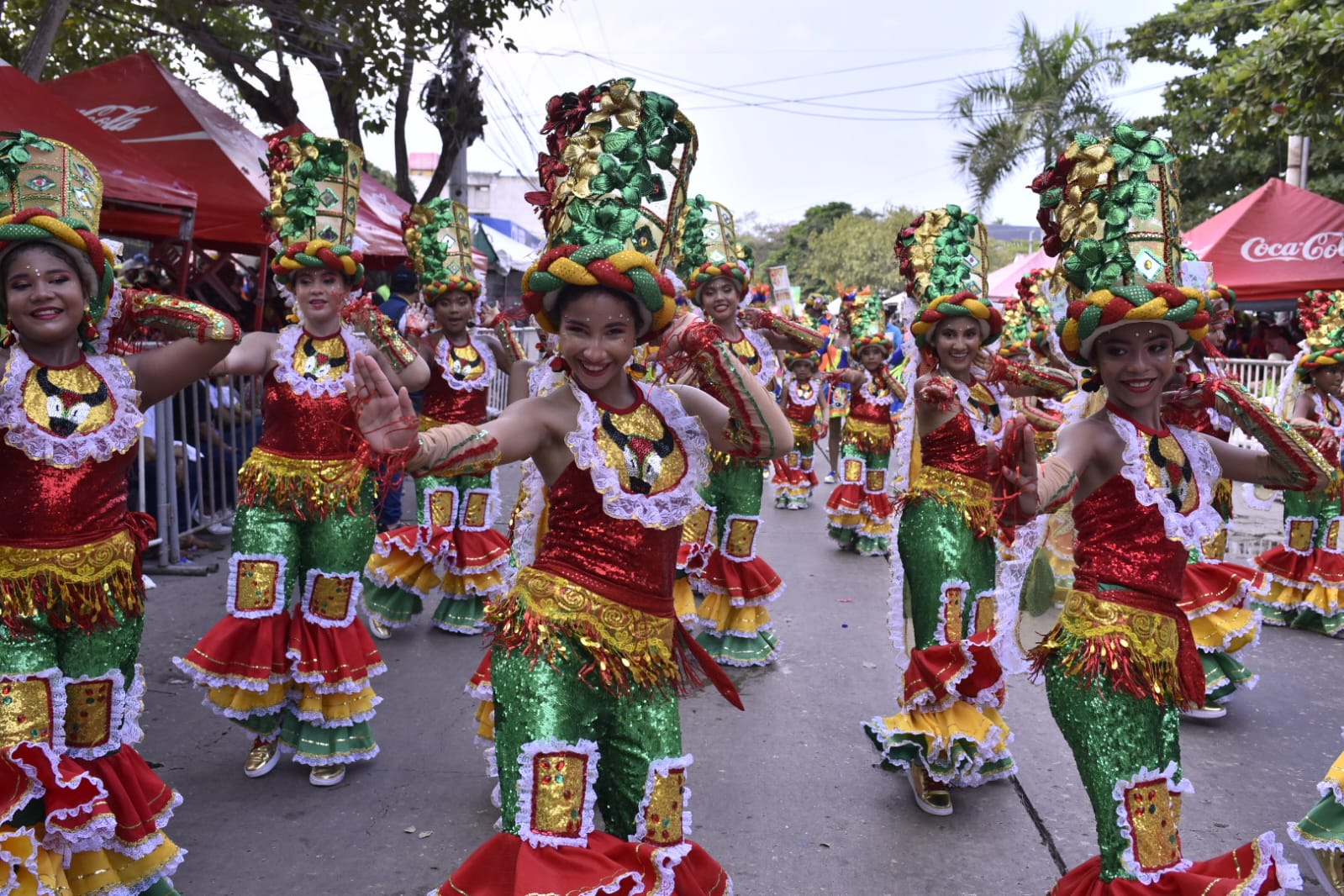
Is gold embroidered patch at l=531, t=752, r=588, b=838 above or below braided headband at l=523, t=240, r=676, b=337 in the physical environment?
below

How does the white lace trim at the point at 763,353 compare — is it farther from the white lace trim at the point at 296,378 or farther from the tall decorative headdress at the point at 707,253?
the white lace trim at the point at 296,378

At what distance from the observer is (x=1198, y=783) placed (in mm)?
4848

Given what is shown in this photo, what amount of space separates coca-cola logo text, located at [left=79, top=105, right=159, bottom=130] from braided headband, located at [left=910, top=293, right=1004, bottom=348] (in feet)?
27.6

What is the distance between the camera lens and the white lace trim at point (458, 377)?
6.88 m

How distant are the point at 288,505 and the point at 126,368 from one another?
130cm

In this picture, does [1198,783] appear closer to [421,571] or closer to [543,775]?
[543,775]

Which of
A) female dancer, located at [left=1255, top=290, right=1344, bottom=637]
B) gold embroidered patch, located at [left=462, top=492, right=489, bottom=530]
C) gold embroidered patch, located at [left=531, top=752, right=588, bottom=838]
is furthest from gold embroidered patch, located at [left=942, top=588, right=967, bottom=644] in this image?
female dancer, located at [left=1255, top=290, right=1344, bottom=637]

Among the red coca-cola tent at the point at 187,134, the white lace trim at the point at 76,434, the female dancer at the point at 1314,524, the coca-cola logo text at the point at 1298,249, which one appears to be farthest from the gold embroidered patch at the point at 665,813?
the coca-cola logo text at the point at 1298,249

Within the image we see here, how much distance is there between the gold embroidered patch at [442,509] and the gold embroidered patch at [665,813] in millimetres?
4470

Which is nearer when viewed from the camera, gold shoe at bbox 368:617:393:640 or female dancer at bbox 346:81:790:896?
female dancer at bbox 346:81:790:896

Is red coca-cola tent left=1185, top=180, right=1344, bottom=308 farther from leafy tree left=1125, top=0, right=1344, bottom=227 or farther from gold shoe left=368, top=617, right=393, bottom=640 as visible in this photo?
gold shoe left=368, top=617, right=393, bottom=640

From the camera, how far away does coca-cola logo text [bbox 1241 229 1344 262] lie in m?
15.5

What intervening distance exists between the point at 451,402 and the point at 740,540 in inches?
78.2

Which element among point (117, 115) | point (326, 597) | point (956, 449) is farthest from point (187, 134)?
point (956, 449)
